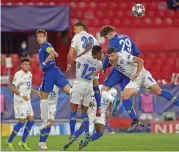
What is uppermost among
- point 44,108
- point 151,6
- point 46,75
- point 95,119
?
point 151,6

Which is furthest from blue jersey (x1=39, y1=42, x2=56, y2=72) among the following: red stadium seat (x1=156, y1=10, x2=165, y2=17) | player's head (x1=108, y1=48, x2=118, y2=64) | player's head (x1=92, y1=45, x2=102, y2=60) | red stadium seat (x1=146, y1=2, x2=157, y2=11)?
red stadium seat (x1=146, y1=2, x2=157, y2=11)

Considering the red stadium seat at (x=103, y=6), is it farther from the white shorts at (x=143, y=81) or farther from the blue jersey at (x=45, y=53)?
the white shorts at (x=143, y=81)

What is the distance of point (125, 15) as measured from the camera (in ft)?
95.3

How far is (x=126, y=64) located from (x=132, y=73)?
0.99 ft

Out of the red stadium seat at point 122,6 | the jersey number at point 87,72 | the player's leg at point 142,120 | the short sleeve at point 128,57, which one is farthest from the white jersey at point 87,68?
the red stadium seat at point 122,6

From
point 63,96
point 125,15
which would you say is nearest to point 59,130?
point 63,96

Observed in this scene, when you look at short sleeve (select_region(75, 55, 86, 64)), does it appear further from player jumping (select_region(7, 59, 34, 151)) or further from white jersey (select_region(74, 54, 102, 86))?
player jumping (select_region(7, 59, 34, 151))

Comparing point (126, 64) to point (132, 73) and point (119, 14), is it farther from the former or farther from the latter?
point (119, 14)

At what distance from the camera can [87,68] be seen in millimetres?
14664

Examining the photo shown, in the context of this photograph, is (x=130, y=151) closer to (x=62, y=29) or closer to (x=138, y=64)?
(x=138, y=64)

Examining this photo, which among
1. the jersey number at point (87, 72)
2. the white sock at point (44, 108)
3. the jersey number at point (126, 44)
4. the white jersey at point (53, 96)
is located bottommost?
the white sock at point (44, 108)

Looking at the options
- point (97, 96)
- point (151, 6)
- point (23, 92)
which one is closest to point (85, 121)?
point (97, 96)

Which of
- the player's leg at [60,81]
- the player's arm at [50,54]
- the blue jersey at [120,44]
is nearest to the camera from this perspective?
the blue jersey at [120,44]

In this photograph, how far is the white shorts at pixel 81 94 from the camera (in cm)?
1473
